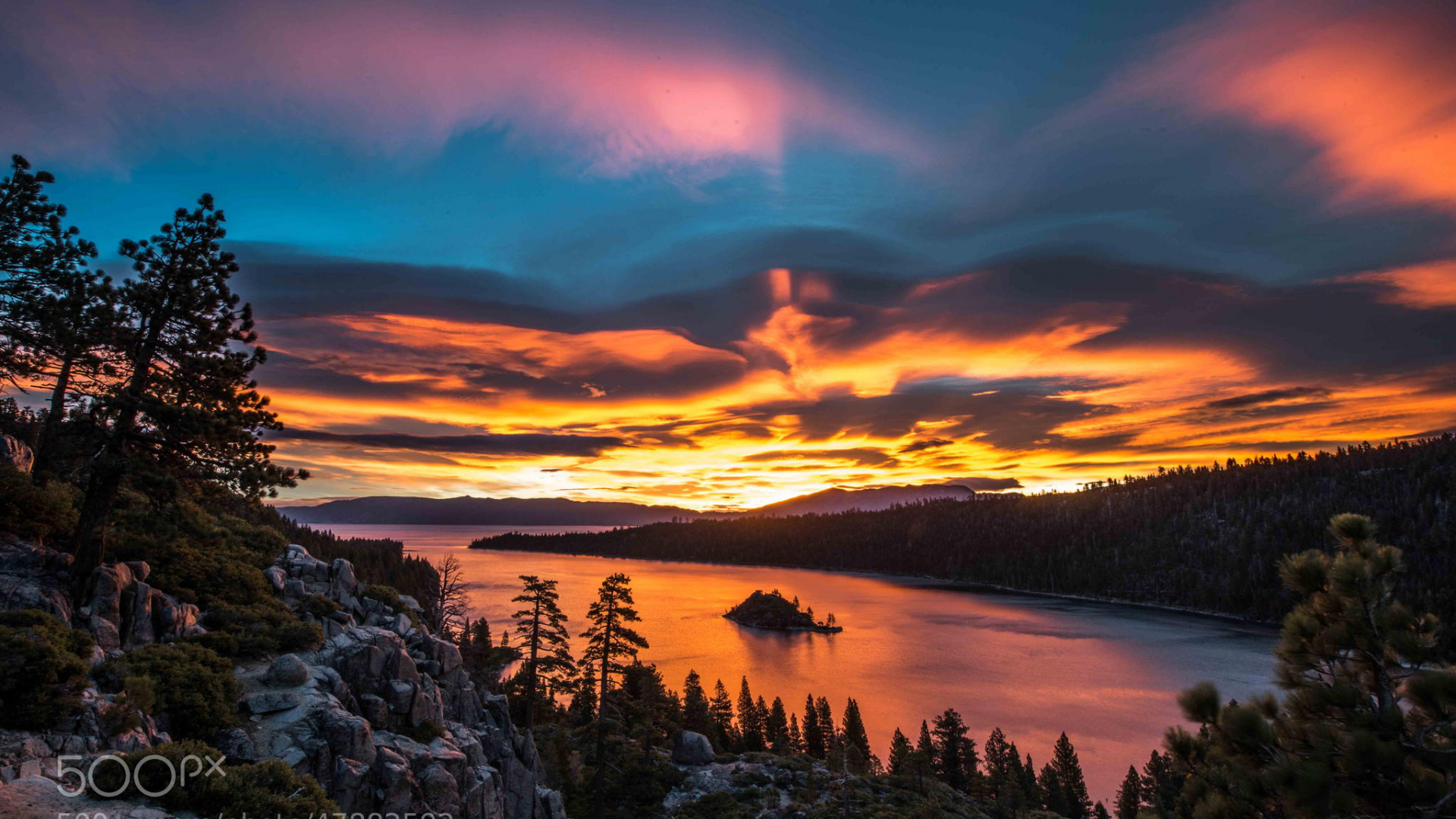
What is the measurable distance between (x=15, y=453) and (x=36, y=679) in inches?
667

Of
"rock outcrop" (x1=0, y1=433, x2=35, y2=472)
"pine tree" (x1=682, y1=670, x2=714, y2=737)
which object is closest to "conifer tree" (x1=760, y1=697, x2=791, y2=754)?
"pine tree" (x1=682, y1=670, x2=714, y2=737)

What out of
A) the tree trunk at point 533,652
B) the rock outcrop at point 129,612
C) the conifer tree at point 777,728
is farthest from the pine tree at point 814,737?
the rock outcrop at point 129,612

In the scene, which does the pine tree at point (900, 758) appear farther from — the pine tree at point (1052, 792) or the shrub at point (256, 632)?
the shrub at point (256, 632)

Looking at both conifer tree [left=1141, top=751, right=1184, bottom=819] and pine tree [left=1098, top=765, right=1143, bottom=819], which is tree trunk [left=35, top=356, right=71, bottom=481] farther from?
pine tree [left=1098, top=765, right=1143, bottom=819]

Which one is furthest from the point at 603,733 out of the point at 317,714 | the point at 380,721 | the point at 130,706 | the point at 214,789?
the point at 214,789

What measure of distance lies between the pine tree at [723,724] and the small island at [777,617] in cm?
7796

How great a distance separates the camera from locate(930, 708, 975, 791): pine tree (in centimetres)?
6838

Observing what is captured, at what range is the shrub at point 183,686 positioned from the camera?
49.7ft

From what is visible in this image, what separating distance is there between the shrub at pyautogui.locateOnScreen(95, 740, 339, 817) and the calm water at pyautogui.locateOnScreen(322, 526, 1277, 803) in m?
75.7

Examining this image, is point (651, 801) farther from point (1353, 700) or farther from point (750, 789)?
point (1353, 700)

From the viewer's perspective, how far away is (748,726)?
7556 cm

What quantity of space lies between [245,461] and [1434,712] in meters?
29.3

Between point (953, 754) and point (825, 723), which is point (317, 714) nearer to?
point (953, 754)

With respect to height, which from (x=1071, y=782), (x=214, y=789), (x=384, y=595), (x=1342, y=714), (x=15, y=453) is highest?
(x=15, y=453)
